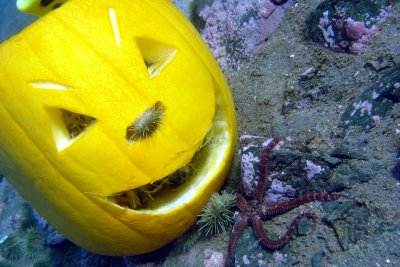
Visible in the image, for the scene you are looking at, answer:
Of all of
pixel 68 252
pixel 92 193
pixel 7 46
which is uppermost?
pixel 7 46

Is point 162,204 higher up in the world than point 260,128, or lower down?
higher up

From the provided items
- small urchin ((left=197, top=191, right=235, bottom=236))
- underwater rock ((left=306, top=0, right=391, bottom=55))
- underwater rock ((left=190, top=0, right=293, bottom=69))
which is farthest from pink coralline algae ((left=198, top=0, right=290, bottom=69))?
small urchin ((left=197, top=191, right=235, bottom=236))

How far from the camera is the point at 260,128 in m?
2.92

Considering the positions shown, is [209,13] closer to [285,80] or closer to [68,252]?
[285,80]

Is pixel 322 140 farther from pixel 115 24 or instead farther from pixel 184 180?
pixel 115 24

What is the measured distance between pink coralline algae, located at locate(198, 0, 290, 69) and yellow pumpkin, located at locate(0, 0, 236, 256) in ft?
4.06

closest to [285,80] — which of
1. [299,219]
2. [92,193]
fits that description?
[299,219]

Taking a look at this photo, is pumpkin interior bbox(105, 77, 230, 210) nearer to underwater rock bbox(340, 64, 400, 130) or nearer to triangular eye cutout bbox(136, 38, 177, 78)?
triangular eye cutout bbox(136, 38, 177, 78)

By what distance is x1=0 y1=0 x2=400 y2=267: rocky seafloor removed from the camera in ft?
6.61

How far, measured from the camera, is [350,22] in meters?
2.70

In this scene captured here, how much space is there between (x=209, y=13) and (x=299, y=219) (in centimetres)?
259

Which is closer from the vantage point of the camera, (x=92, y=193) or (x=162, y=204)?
(x=92, y=193)

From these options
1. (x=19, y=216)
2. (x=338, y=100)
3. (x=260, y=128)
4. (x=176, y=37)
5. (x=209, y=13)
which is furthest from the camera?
(x=19, y=216)

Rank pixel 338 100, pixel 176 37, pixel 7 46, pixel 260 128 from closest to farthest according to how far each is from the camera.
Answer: pixel 7 46, pixel 176 37, pixel 338 100, pixel 260 128
